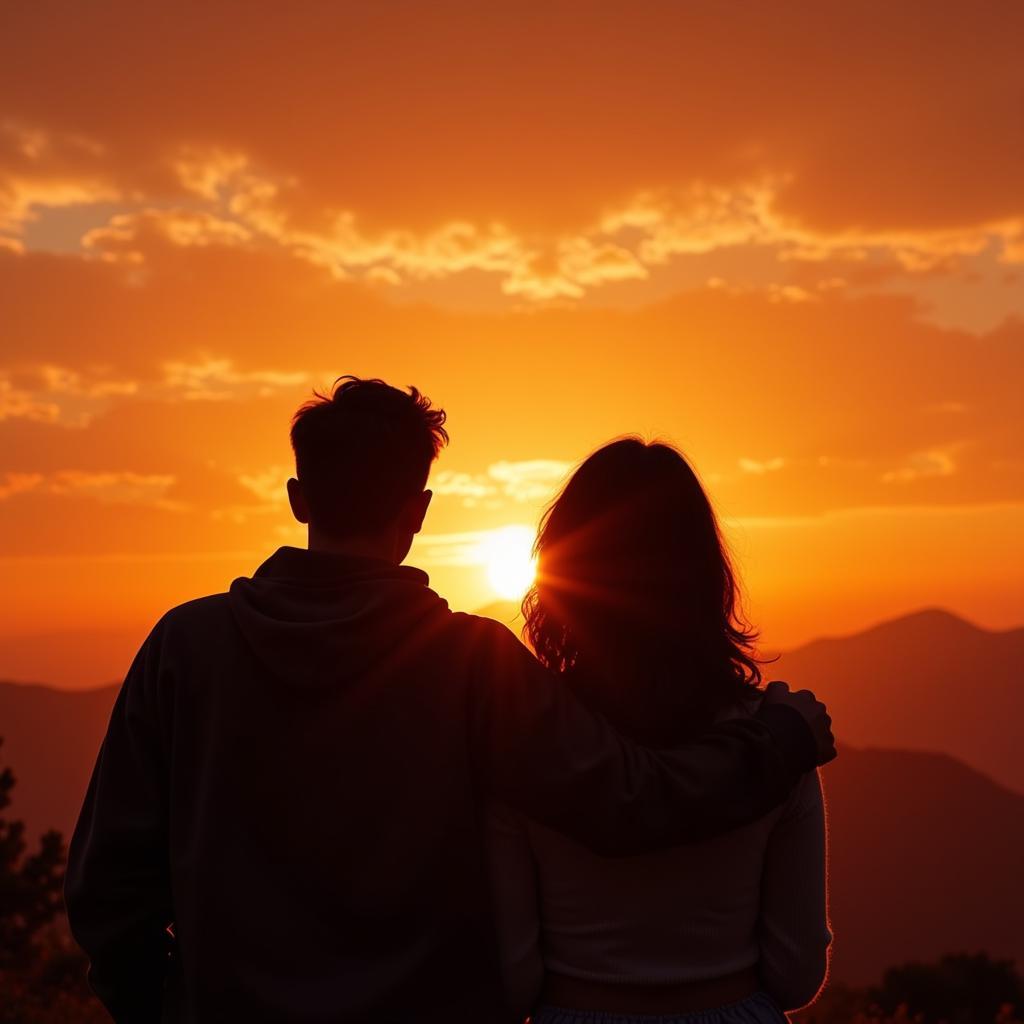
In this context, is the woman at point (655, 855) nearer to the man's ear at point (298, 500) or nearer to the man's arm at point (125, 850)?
the man's ear at point (298, 500)

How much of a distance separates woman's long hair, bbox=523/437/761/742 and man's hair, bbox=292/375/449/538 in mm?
494

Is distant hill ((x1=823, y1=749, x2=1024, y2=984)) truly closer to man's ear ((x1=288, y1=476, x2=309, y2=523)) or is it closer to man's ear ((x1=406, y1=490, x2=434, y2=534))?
man's ear ((x1=406, y1=490, x2=434, y2=534))

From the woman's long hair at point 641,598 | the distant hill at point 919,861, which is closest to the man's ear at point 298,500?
the woman's long hair at point 641,598

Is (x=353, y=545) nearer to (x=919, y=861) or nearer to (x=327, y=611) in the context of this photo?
(x=327, y=611)

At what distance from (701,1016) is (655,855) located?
1.55ft

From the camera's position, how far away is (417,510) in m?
3.09

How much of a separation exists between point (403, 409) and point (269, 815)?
3.77 ft

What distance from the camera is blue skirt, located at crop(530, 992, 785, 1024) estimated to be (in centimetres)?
297

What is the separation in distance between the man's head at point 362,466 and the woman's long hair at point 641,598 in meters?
0.45

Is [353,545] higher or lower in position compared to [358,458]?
lower

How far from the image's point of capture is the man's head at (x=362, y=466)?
2965 mm

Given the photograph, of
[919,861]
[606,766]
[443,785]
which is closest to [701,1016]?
[606,766]

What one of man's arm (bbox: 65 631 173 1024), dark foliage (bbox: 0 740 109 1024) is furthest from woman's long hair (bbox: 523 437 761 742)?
dark foliage (bbox: 0 740 109 1024)

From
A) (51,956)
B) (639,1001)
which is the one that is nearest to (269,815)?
(639,1001)
